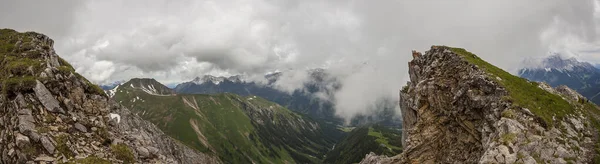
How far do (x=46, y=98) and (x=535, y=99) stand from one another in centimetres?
5123

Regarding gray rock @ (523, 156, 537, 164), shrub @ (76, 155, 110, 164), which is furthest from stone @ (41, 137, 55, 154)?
gray rock @ (523, 156, 537, 164)

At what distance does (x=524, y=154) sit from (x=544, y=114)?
7.22 meters

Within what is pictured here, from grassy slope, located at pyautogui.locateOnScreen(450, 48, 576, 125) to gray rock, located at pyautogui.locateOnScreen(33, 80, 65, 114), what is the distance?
4667cm

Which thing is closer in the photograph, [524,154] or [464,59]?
[524,154]

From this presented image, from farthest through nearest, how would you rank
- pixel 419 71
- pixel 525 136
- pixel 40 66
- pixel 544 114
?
pixel 419 71 < pixel 40 66 < pixel 544 114 < pixel 525 136

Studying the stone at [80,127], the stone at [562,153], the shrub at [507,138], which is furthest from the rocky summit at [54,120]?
the stone at [562,153]

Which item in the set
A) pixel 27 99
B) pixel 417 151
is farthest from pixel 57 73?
pixel 417 151

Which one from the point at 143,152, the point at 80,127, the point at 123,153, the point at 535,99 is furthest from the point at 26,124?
the point at 535,99

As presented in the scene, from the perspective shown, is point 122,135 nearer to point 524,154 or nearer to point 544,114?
point 524,154

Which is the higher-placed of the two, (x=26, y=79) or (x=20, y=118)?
(x=26, y=79)

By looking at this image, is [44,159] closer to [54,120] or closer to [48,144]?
[48,144]

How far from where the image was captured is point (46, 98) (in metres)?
32.8

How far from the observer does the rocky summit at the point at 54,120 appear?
28531 millimetres

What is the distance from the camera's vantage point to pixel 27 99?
32031 mm
